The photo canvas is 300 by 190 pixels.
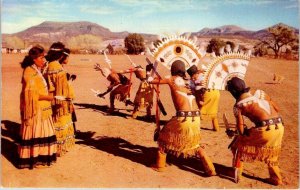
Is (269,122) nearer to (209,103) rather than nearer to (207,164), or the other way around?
(207,164)

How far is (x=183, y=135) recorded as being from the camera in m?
6.71

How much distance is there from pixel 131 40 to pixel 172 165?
25.3 m

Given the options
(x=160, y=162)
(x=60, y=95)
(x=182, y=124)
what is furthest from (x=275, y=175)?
(x=60, y=95)

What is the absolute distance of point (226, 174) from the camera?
712 centimetres

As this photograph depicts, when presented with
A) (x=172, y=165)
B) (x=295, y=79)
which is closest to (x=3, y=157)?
(x=172, y=165)

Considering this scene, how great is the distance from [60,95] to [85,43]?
27.0 meters

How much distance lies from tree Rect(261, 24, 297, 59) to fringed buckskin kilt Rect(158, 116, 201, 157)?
20.2m

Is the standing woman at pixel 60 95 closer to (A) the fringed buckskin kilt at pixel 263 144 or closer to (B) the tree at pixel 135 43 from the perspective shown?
(A) the fringed buckskin kilt at pixel 263 144

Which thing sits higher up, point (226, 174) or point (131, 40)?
point (131, 40)

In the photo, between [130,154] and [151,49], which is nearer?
[151,49]

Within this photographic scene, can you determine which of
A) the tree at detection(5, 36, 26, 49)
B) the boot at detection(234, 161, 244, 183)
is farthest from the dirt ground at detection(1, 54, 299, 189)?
the tree at detection(5, 36, 26, 49)

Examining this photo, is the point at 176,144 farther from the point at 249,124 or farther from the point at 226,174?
the point at 249,124

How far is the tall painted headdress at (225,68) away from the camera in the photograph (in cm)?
732

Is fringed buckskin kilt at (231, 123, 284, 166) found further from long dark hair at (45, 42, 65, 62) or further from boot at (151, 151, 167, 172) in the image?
long dark hair at (45, 42, 65, 62)
